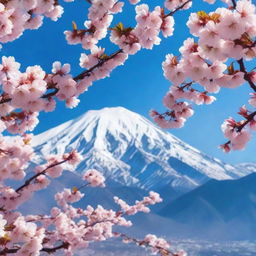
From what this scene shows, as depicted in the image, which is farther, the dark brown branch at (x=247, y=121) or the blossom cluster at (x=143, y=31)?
the blossom cluster at (x=143, y=31)

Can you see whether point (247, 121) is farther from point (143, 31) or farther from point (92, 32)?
point (92, 32)

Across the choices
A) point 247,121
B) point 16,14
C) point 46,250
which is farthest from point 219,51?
point 46,250

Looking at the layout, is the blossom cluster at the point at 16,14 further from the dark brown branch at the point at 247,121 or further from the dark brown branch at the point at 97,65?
the dark brown branch at the point at 247,121

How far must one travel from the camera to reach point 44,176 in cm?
617

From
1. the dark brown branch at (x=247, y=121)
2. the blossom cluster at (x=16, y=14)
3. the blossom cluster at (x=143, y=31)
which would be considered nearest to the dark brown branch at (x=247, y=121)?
the dark brown branch at (x=247, y=121)

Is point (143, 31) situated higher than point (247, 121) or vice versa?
point (143, 31)

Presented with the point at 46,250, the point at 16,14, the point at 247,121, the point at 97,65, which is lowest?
the point at 46,250

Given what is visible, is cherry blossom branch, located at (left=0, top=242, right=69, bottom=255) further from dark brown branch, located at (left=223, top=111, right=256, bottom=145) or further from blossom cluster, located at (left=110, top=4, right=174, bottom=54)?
dark brown branch, located at (left=223, top=111, right=256, bottom=145)

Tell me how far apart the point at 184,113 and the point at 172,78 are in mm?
1243

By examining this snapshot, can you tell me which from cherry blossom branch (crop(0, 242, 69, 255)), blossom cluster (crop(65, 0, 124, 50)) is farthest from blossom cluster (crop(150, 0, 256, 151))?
cherry blossom branch (crop(0, 242, 69, 255))

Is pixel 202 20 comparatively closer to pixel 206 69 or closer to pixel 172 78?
pixel 206 69

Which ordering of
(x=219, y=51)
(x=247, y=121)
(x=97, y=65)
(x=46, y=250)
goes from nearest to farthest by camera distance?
(x=219, y=51)
(x=247, y=121)
(x=97, y=65)
(x=46, y=250)

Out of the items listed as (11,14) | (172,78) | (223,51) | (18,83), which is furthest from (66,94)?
(223,51)

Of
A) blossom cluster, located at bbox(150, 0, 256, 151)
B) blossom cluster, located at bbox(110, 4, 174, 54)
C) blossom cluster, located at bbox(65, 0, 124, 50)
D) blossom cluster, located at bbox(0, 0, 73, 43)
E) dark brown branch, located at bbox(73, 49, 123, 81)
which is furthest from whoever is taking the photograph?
blossom cluster, located at bbox(65, 0, 124, 50)
